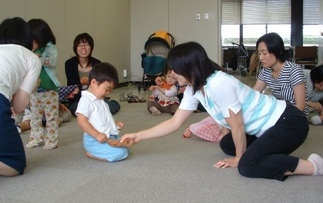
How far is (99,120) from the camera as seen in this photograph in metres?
1.94

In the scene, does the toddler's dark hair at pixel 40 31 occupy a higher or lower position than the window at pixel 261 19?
lower

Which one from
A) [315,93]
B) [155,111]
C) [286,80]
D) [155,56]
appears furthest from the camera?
[155,56]

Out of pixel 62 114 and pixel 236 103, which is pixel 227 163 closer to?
pixel 236 103

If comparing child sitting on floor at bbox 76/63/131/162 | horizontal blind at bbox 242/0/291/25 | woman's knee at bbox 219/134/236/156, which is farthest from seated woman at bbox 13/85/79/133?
horizontal blind at bbox 242/0/291/25

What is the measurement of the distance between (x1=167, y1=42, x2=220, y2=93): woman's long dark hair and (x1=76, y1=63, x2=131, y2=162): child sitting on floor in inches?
21.1

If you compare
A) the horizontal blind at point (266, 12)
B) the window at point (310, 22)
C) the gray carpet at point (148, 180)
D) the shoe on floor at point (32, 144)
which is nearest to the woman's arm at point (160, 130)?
the gray carpet at point (148, 180)

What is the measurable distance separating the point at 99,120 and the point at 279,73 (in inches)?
49.4

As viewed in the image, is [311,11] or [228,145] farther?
[311,11]

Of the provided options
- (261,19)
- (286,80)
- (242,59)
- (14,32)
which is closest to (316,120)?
(286,80)

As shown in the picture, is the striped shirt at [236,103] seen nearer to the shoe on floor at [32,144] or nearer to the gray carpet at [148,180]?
the gray carpet at [148,180]

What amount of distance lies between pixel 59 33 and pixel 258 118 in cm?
345

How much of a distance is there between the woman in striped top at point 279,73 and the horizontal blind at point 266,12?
34.4ft

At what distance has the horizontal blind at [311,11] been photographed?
447 inches

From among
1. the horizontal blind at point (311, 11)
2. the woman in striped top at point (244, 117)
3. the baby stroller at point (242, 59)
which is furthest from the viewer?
the horizontal blind at point (311, 11)
